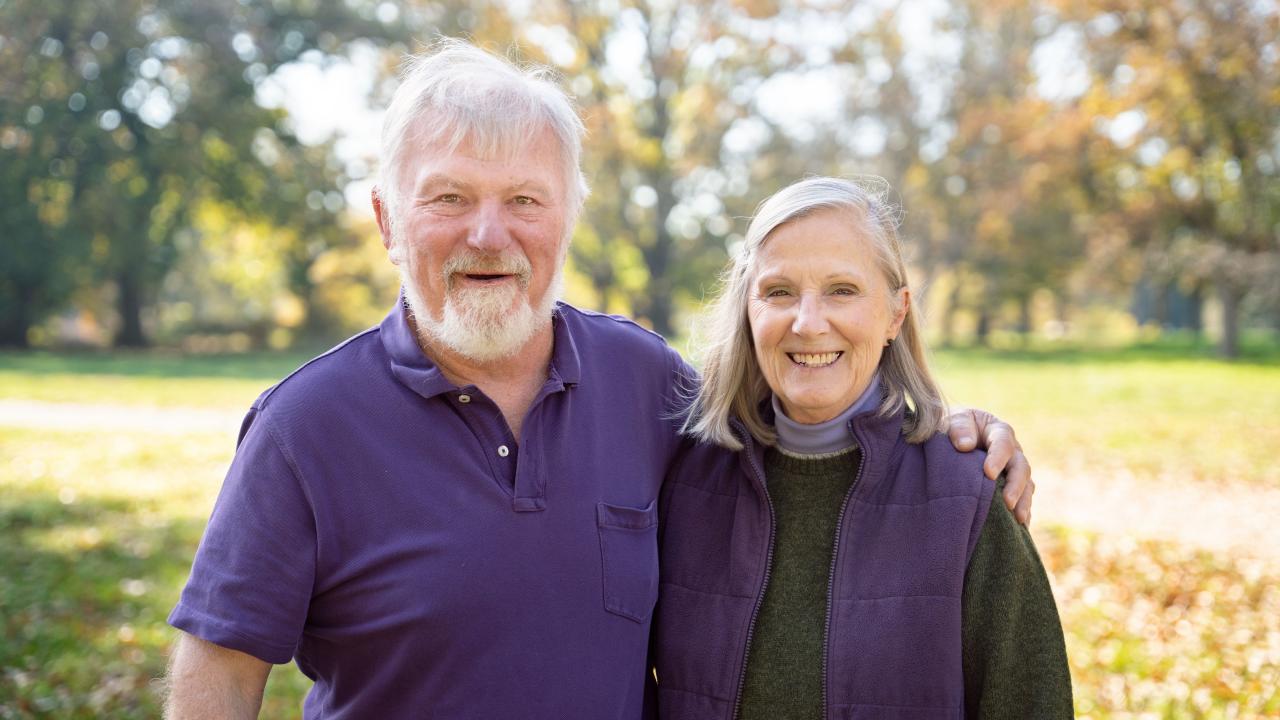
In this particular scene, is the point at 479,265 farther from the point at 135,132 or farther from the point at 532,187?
the point at 135,132

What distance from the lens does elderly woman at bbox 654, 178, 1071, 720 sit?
7.25 feet

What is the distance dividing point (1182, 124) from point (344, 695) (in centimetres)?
2770

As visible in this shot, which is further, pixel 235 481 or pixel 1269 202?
pixel 1269 202

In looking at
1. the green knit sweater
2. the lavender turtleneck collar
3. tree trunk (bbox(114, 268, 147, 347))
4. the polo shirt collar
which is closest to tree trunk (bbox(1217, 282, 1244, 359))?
the lavender turtleneck collar

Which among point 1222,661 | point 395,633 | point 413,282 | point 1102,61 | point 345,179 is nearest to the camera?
point 395,633

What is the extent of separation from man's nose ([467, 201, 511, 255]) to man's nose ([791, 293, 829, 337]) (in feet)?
2.27

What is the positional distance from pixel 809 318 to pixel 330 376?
1.09 metres

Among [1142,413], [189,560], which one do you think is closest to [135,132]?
[189,560]

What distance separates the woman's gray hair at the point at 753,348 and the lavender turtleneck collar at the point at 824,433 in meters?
0.04

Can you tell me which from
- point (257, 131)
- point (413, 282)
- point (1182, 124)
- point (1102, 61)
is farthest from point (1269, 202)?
point (413, 282)

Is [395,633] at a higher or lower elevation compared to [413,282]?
lower

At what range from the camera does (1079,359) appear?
2931 centimetres

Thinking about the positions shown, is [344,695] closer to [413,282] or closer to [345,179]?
[413,282]

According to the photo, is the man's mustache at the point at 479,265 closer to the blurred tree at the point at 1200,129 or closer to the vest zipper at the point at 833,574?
the vest zipper at the point at 833,574
